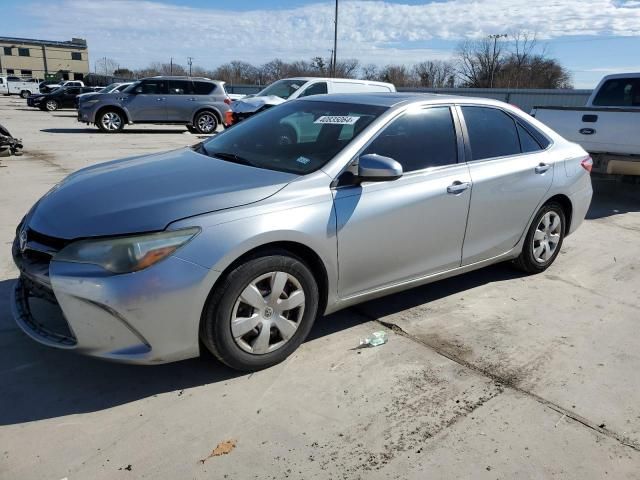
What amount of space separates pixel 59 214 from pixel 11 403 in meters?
1.03

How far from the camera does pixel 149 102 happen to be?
1800 centimetres

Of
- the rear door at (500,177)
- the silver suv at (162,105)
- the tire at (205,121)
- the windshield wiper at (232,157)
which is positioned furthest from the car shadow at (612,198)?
the silver suv at (162,105)

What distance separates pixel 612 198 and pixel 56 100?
3025 cm

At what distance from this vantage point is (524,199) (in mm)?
4473

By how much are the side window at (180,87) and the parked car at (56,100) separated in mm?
15943

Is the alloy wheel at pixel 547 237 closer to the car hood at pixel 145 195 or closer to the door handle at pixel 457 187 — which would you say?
the door handle at pixel 457 187

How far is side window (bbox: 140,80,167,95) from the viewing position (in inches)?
712

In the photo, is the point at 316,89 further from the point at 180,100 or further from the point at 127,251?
the point at 127,251

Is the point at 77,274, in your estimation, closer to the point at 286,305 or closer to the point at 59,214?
the point at 59,214

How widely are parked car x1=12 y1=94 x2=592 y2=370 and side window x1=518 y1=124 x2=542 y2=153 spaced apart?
1 cm

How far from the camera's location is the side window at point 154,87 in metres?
18.1

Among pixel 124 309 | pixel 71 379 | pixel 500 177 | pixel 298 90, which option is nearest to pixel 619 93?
pixel 500 177

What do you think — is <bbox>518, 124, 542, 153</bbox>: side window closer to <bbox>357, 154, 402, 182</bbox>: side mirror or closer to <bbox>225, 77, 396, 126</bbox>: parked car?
<bbox>357, 154, 402, 182</bbox>: side mirror

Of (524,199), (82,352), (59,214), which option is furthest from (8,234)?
(524,199)
